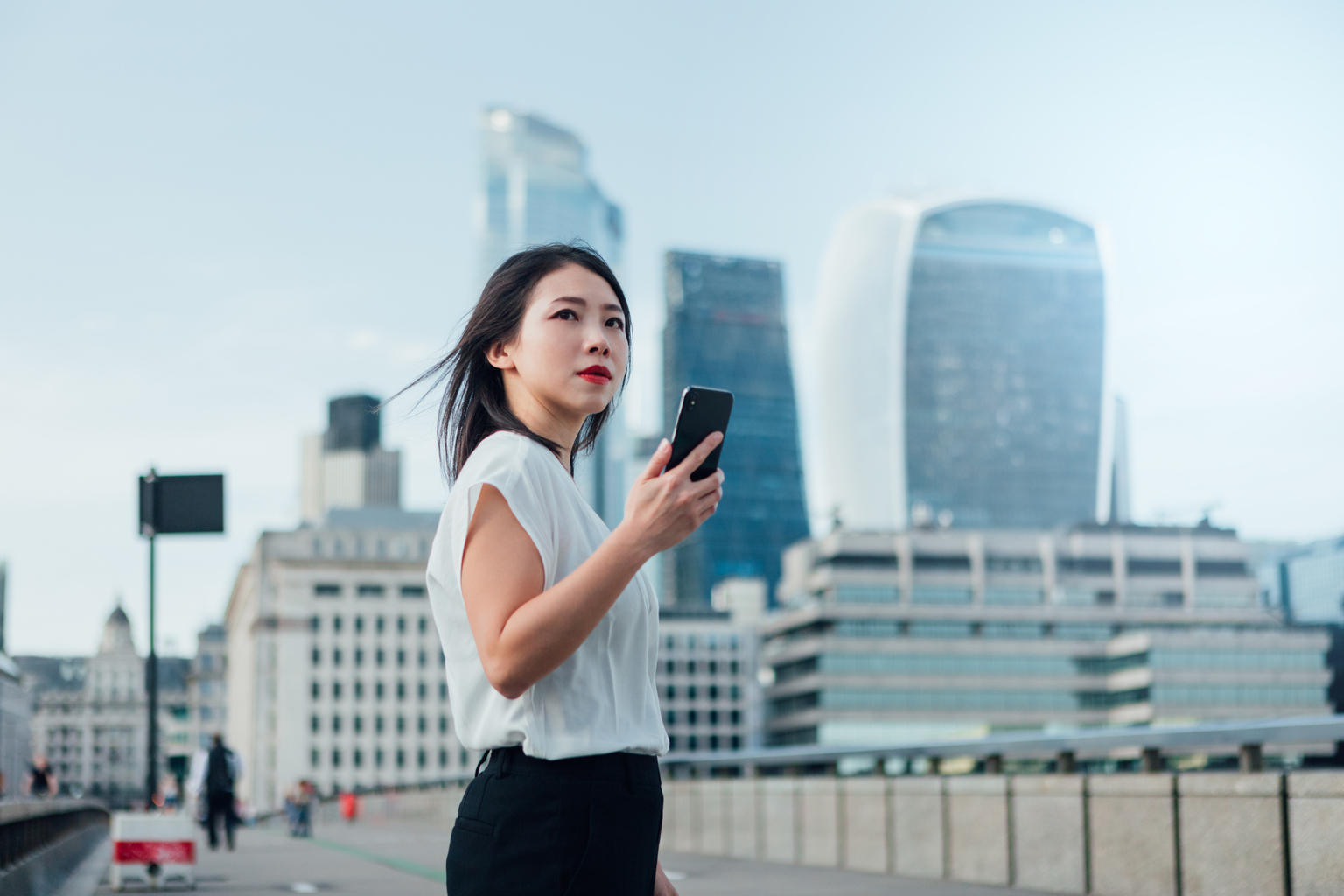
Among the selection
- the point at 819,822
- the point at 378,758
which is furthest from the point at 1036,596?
the point at 819,822

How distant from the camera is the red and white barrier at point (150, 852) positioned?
1267 centimetres

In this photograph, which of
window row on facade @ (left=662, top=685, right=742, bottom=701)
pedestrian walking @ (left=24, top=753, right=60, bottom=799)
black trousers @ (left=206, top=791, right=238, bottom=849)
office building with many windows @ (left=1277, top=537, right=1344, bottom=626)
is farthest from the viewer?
office building with many windows @ (left=1277, top=537, right=1344, bottom=626)

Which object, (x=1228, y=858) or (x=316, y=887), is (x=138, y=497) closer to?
(x=316, y=887)

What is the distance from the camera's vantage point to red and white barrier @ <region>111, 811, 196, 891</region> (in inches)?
499

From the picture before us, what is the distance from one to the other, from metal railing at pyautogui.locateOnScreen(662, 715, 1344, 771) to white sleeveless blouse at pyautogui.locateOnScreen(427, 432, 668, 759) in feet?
17.2

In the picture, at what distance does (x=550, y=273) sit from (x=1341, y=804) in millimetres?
6309

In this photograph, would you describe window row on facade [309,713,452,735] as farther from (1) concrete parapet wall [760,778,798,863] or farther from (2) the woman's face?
(2) the woman's face

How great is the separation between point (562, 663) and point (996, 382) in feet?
614

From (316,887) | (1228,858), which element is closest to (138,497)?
(316,887)

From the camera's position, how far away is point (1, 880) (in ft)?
32.0

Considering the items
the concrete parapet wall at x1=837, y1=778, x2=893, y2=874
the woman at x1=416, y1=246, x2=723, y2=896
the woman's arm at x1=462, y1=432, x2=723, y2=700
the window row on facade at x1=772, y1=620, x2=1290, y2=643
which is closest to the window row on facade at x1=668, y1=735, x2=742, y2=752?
the window row on facade at x1=772, y1=620, x2=1290, y2=643

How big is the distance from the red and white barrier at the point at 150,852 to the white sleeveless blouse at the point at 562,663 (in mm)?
11234

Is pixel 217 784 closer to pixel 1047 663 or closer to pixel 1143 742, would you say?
pixel 1143 742

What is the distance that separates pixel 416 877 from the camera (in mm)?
13453
